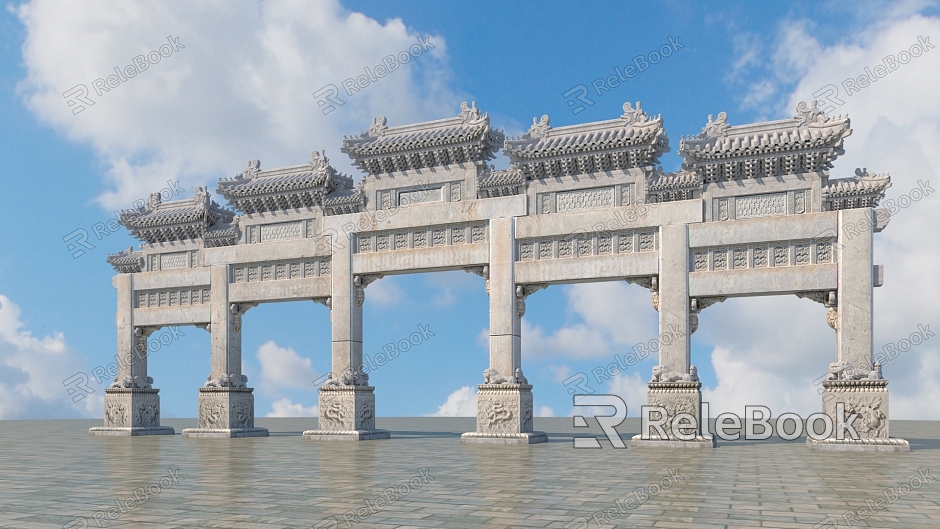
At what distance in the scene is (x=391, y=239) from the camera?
78.3 feet

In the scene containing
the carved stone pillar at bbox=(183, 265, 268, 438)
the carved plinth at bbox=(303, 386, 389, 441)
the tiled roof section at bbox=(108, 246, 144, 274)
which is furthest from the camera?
the tiled roof section at bbox=(108, 246, 144, 274)

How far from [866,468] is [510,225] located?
1030cm

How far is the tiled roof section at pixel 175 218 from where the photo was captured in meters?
27.3

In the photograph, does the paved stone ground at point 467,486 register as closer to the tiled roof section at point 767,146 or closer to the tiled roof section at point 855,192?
the tiled roof section at point 855,192

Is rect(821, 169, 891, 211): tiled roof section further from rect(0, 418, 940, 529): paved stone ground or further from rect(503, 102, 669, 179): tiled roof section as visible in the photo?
rect(0, 418, 940, 529): paved stone ground

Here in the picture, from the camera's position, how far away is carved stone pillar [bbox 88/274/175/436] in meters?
27.5

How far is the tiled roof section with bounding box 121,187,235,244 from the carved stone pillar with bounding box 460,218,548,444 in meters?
9.99

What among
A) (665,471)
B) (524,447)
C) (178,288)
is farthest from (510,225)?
(178,288)

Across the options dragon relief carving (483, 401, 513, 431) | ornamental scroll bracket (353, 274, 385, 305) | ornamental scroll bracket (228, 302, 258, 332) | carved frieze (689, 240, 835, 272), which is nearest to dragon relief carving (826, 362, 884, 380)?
carved frieze (689, 240, 835, 272)

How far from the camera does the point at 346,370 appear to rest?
23.9m

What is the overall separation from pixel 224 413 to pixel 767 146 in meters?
16.8

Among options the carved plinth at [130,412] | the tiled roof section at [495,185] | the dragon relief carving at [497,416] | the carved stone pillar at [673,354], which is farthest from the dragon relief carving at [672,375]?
the carved plinth at [130,412]

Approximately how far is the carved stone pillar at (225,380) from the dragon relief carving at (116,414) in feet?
8.70

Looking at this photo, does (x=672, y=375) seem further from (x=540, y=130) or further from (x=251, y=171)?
(x=251, y=171)
